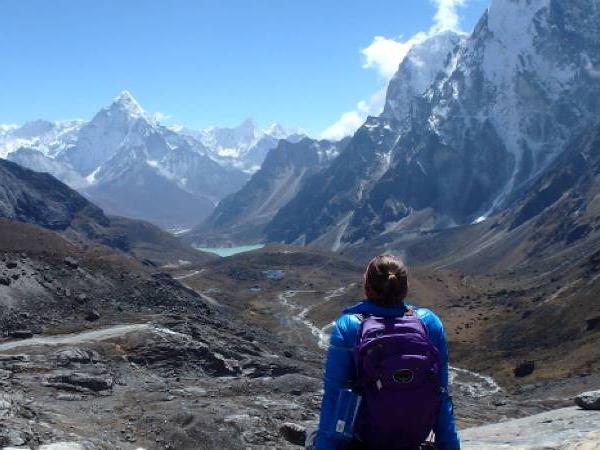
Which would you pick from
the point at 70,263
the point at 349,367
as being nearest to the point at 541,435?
the point at 349,367

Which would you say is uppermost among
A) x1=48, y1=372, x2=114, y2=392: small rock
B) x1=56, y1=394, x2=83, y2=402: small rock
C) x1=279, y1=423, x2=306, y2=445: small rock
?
x1=48, y1=372, x2=114, y2=392: small rock

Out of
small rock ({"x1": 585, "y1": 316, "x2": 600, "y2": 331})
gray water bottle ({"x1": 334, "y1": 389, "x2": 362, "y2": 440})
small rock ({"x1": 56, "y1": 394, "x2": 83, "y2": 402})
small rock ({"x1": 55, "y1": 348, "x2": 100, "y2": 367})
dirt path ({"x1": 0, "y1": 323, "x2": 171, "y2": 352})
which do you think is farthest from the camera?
small rock ({"x1": 585, "y1": 316, "x2": 600, "y2": 331})

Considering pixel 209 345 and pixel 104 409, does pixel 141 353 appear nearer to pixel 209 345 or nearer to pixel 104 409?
pixel 209 345

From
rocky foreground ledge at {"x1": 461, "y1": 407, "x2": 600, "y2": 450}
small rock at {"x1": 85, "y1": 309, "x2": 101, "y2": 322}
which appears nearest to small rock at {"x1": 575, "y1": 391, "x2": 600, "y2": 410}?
rocky foreground ledge at {"x1": 461, "y1": 407, "x2": 600, "y2": 450}

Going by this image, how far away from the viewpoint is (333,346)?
30.5ft

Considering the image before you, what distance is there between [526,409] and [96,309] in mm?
43172

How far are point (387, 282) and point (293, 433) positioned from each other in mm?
23888

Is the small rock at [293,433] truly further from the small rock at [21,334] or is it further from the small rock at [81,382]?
the small rock at [21,334]

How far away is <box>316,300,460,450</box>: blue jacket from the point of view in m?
9.19

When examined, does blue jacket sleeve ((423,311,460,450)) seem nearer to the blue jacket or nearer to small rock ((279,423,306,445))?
the blue jacket

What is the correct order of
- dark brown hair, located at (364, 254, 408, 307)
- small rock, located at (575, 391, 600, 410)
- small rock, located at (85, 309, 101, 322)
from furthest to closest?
small rock, located at (85, 309, 101, 322), small rock, located at (575, 391, 600, 410), dark brown hair, located at (364, 254, 408, 307)

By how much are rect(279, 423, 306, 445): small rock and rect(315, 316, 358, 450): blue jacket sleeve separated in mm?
22974

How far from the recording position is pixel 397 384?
884 centimetres

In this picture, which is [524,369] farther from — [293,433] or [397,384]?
[397,384]
